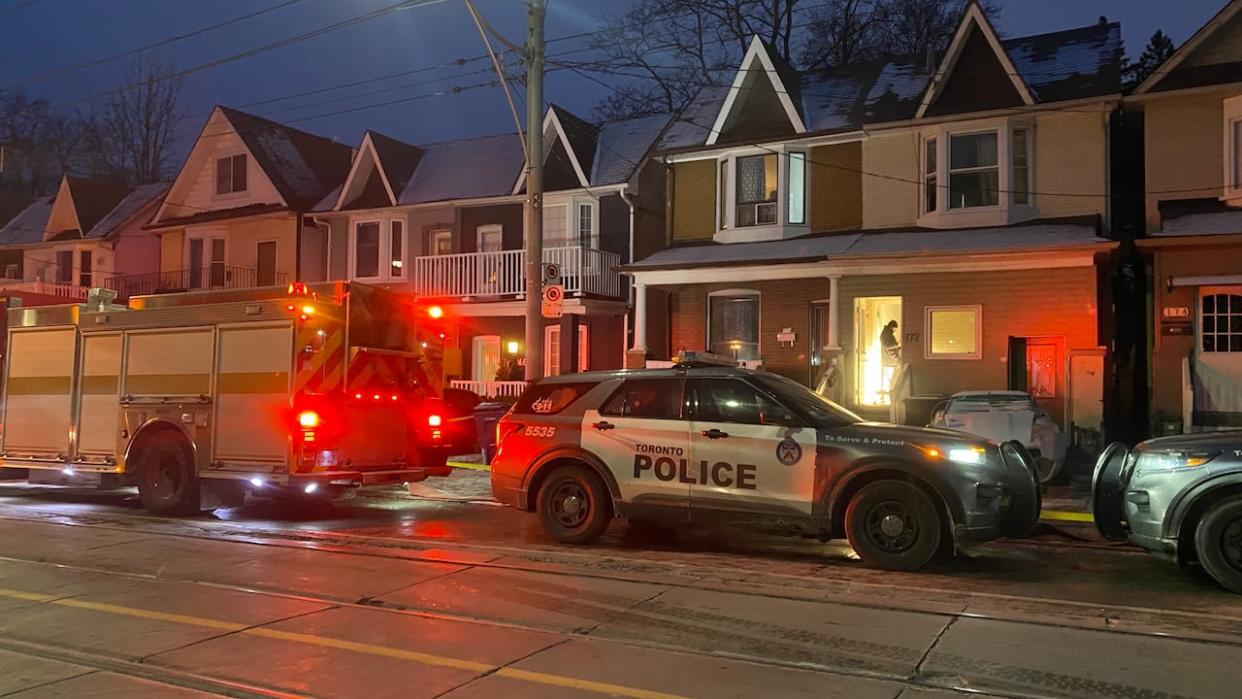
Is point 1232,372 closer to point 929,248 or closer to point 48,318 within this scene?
point 929,248

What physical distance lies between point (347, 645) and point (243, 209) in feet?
85.1

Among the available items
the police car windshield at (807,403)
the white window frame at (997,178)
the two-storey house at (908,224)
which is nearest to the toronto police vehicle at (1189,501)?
the police car windshield at (807,403)

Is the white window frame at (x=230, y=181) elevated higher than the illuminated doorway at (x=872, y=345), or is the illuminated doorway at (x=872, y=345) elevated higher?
the white window frame at (x=230, y=181)

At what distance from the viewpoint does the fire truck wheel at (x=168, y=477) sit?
38.1ft

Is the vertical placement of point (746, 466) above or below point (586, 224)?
below

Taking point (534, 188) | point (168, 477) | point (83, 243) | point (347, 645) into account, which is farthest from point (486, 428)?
point (83, 243)

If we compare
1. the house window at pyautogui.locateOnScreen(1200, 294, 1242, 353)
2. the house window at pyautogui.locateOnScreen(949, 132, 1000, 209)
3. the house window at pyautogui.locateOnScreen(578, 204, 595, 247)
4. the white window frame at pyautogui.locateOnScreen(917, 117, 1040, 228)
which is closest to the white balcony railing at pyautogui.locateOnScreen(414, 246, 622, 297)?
the house window at pyautogui.locateOnScreen(578, 204, 595, 247)

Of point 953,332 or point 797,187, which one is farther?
point 797,187

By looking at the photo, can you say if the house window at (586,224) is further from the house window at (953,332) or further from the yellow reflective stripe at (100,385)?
the yellow reflective stripe at (100,385)

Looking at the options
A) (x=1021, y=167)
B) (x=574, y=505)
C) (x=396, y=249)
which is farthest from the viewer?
(x=396, y=249)

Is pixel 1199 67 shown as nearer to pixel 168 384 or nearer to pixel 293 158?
pixel 168 384

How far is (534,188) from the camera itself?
13.7 m

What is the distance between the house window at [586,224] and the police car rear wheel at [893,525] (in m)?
16.0

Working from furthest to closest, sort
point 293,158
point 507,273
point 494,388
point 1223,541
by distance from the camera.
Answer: point 293,158 < point 494,388 < point 507,273 < point 1223,541
